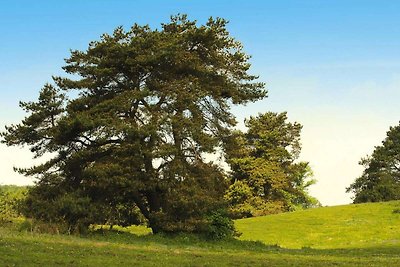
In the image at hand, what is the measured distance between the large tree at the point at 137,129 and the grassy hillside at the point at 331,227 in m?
13.9

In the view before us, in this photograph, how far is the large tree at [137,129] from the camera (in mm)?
36688

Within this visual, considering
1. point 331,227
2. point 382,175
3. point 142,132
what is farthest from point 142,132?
point 382,175

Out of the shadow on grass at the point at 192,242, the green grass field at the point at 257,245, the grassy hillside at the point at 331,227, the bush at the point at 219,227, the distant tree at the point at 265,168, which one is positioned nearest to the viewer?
the green grass field at the point at 257,245

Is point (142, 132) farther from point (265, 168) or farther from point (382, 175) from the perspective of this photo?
point (382, 175)

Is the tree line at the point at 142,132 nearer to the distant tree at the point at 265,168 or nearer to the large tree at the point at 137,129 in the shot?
the large tree at the point at 137,129

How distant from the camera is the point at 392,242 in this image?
4425cm

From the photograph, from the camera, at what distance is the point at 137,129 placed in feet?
119

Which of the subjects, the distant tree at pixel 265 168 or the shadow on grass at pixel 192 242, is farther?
the distant tree at pixel 265 168

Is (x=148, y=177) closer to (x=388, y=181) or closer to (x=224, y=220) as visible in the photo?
(x=224, y=220)

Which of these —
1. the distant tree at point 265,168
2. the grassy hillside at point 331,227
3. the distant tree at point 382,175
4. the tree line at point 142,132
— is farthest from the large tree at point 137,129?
the distant tree at point 382,175

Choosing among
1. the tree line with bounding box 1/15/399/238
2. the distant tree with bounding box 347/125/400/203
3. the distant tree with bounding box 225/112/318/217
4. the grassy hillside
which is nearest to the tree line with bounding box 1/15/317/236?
the tree line with bounding box 1/15/399/238

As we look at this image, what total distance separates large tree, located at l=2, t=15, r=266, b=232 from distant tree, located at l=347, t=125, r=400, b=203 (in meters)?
45.0

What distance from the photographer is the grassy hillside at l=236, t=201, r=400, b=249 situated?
1939 inches

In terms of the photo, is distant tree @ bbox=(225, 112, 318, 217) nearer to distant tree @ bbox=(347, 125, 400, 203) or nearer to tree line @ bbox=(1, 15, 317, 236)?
distant tree @ bbox=(347, 125, 400, 203)
